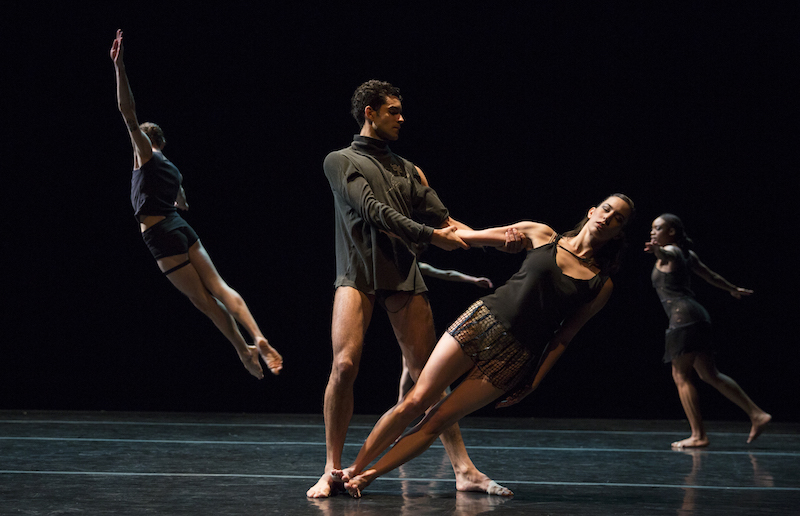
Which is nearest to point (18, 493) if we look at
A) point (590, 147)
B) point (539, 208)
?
point (539, 208)

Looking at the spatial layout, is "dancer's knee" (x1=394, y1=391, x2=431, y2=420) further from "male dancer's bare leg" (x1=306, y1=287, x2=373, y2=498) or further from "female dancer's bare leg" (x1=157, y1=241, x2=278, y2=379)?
"female dancer's bare leg" (x1=157, y1=241, x2=278, y2=379)

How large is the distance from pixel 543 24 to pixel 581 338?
92.7 inches

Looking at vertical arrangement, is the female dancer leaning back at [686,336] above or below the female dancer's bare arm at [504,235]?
below

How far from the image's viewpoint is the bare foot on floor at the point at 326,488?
8.72 feet

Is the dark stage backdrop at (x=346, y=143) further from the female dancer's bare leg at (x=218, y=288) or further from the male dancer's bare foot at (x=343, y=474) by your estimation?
the male dancer's bare foot at (x=343, y=474)

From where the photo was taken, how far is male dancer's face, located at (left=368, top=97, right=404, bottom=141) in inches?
114

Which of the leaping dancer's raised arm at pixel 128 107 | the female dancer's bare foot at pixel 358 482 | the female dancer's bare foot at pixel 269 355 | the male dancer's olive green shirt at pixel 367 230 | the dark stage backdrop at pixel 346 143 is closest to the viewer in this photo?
the female dancer's bare foot at pixel 358 482

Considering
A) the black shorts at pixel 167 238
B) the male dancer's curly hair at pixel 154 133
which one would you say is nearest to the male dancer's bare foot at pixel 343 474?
the black shorts at pixel 167 238

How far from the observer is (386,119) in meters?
2.90

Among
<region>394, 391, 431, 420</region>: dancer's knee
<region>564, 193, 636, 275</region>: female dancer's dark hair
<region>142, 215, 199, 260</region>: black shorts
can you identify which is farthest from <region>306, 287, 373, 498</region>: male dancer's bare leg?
<region>142, 215, 199, 260</region>: black shorts

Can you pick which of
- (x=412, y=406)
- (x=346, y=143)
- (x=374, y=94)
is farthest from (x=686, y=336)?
(x=346, y=143)

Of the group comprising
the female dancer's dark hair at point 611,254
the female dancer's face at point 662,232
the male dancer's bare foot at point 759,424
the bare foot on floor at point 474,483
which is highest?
the female dancer's face at point 662,232

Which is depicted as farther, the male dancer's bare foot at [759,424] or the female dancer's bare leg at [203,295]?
the male dancer's bare foot at [759,424]

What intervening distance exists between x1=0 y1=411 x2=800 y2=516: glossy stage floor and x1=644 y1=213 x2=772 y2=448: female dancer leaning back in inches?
7.0
